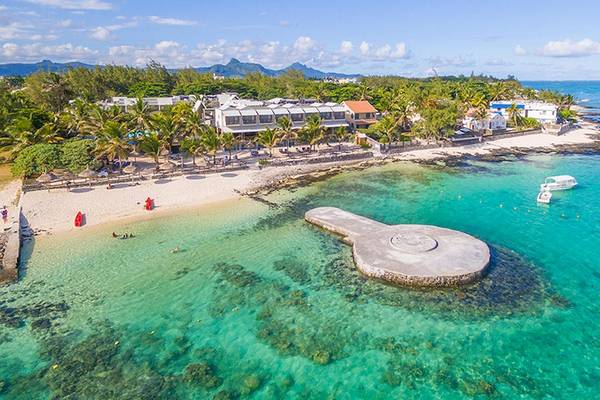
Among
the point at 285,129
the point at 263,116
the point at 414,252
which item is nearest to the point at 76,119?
the point at 263,116

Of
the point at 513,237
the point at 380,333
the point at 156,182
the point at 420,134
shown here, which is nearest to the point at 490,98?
the point at 420,134

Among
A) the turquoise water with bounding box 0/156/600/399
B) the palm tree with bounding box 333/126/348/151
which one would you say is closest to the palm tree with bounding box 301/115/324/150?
the palm tree with bounding box 333/126/348/151

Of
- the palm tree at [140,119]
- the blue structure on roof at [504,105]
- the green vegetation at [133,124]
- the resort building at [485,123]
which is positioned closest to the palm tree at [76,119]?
the green vegetation at [133,124]

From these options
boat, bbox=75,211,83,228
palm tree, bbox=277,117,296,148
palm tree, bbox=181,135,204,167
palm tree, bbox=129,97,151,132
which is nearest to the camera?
boat, bbox=75,211,83,228

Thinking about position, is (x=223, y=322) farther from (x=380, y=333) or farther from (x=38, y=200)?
(x=38, y=200)

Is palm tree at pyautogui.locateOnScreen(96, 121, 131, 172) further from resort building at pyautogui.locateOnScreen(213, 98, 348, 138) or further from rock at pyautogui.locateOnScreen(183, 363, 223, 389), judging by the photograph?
rock at pyautogui.locateOnScreen(183, 363, 223, 389)

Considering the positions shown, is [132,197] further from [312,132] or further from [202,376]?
[202,376]
